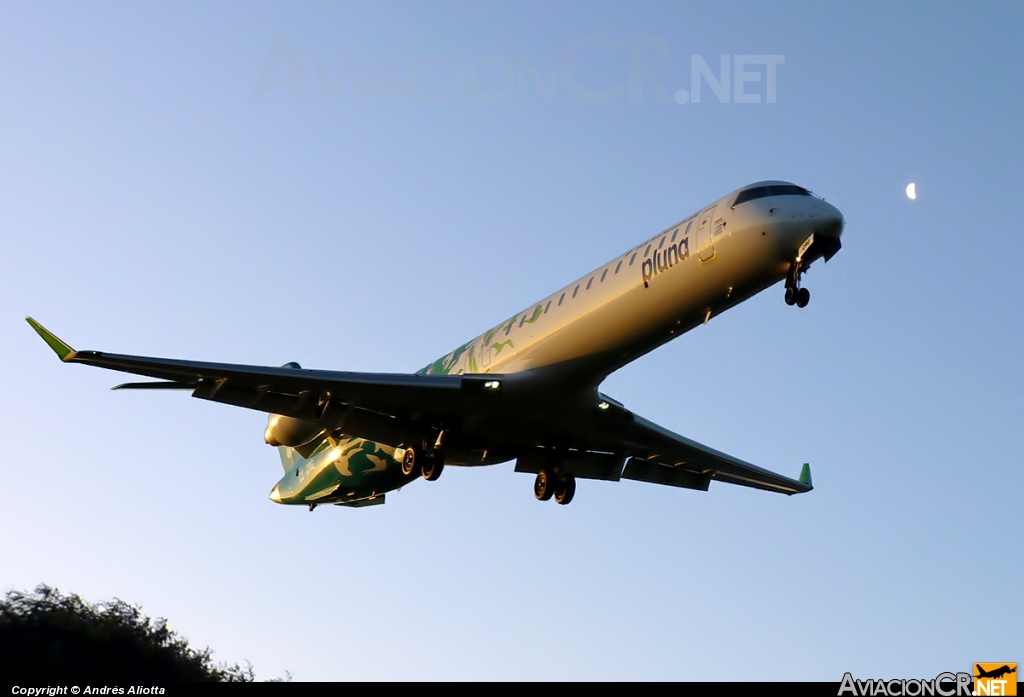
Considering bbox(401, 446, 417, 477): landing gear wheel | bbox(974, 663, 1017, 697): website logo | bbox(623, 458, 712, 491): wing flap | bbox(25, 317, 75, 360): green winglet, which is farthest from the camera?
bbox(623, 458, 712, 491): wing flap

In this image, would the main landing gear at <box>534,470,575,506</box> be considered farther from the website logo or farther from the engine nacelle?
the website logo

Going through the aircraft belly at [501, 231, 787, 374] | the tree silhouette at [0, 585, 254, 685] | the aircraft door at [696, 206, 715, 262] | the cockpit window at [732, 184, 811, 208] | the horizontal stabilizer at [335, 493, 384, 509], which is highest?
the cockpit window at [732, 184, 811, 208]

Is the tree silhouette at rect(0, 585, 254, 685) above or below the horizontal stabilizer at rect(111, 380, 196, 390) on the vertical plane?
below

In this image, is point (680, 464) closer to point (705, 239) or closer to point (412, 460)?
point (412, 460)

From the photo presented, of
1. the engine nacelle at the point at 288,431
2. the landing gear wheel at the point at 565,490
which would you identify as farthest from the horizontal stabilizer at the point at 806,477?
the engine nacelle at the point at 288,431

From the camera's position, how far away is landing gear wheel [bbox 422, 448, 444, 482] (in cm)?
2805

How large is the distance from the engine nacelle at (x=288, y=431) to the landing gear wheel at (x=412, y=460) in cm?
222

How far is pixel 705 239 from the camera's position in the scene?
78.3 feet

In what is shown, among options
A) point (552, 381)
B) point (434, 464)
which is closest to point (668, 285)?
point (552, 381)

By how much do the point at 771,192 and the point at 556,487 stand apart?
10302 millimetres

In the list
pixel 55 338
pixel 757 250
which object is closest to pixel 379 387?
pixel 55 338

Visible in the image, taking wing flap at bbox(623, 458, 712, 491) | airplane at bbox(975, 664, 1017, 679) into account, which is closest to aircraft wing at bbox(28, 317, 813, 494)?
wing flap at bbox(623, 458, 712, 491)

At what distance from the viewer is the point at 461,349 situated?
1172 inches

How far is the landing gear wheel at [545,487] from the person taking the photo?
3061cm
